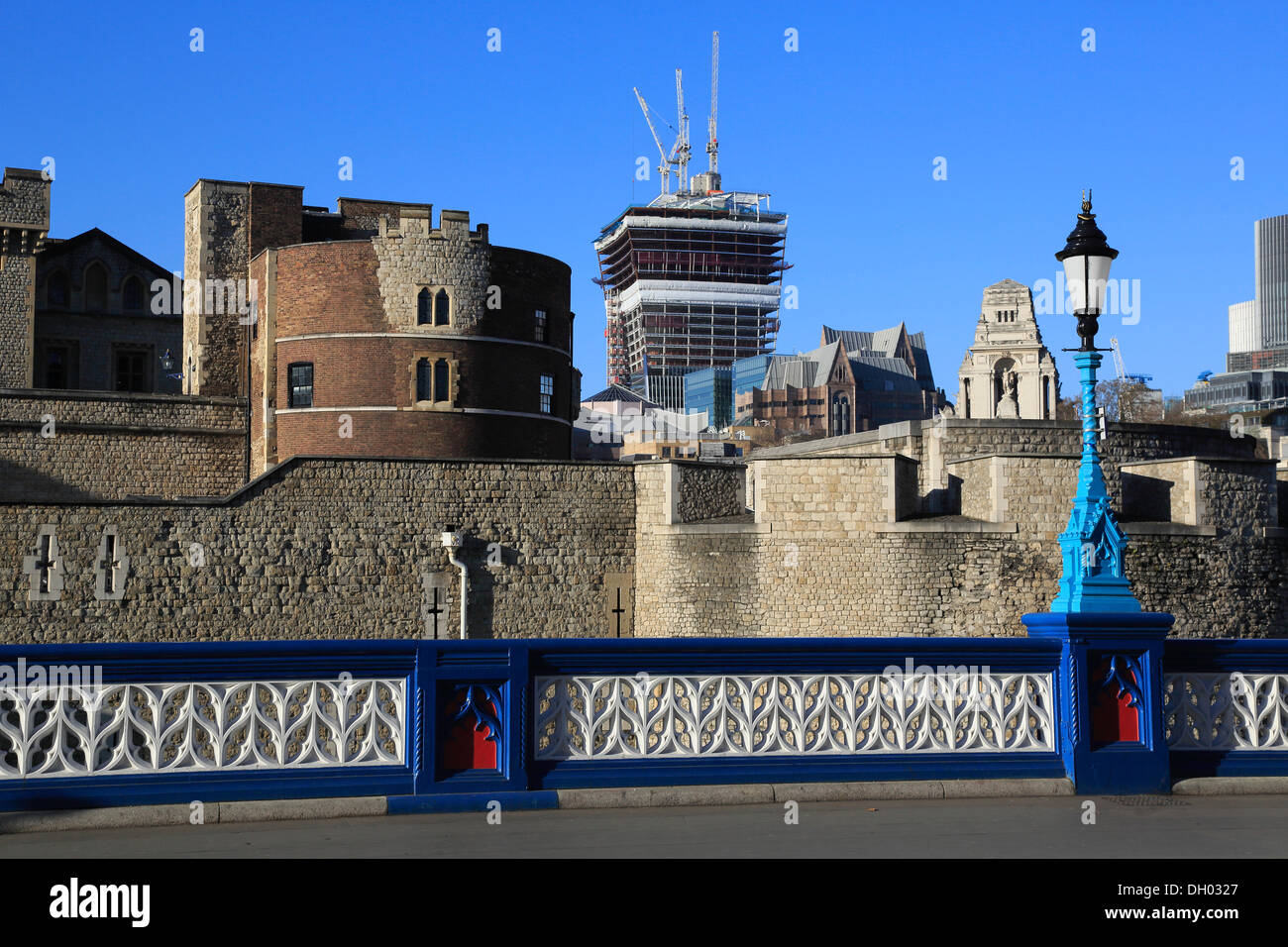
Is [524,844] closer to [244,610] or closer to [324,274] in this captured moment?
[244,610]

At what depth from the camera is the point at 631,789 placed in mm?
10406

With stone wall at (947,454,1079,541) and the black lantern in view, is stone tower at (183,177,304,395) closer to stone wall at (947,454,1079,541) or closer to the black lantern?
stone wall at (947,454,1079,541)

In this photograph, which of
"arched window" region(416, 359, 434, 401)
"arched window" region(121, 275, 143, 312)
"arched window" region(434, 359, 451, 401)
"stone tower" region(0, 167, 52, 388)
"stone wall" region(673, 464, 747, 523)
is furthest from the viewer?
"arched window" region(121, 275, 143, 312)

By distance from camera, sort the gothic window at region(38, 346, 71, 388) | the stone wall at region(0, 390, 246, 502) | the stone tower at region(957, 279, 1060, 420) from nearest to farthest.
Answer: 1. the stone wall at region(0, 390, 246, 502)
2. the gothic window at region(38, 346, 71, 388)
3. the stone tower at region(957, 279, 1060, 420)

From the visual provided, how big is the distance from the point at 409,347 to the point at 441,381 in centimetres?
117

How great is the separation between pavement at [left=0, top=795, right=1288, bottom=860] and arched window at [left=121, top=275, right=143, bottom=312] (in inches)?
1857

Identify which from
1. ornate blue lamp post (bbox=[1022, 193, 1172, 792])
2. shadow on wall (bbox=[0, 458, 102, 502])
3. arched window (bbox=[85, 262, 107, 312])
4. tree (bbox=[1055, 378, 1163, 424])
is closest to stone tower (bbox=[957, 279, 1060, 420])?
tree (bbox=[1055, 378, 1163, 424])

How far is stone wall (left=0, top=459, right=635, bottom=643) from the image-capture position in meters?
29.8

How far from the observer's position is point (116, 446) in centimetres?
3600

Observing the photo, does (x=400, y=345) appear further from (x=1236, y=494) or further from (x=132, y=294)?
(x=132, y=294)

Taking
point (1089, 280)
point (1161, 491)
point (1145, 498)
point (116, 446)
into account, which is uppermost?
point (116, 446)

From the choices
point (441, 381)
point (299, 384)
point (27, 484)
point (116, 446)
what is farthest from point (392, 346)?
point (27, 484)

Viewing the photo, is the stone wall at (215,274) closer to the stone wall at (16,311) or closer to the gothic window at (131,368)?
the stone wall at (16,311)
